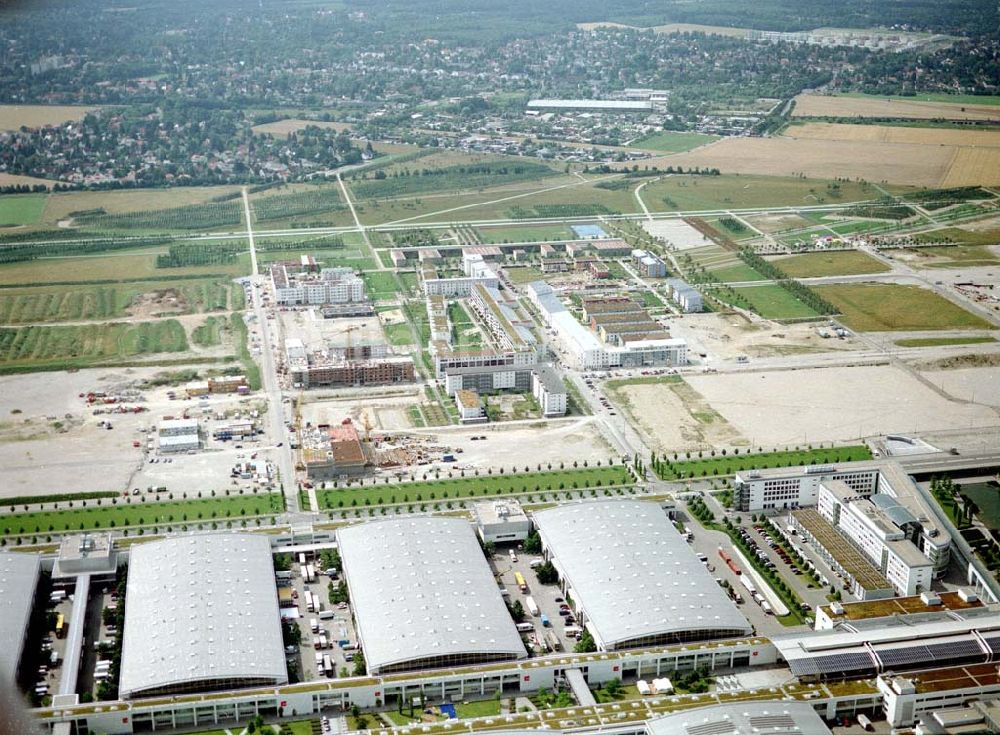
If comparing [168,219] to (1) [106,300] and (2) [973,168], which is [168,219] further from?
(2) [973,168]

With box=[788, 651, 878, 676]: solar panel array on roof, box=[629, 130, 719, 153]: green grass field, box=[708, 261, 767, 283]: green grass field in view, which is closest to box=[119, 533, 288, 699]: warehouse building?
box=[788, 651, 878, 676]: solar panel array on roof

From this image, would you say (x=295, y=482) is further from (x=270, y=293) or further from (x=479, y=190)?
(x=479, y=190)

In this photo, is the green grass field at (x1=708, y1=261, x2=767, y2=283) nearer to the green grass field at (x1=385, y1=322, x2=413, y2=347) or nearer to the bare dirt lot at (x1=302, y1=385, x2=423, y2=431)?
the green grass field at (x1=385, y1=322, x2=413, y2=347)

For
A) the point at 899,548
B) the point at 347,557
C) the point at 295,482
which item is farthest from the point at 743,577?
the point at 295,482

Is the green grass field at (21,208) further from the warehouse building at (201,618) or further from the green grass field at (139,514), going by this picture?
the warehouse building at (201,618)

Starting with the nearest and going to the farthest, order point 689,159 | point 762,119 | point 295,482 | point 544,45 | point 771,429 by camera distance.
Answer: point 295,482 < point 771,429 < point 689,159 < point 762,119 < point 544,45
